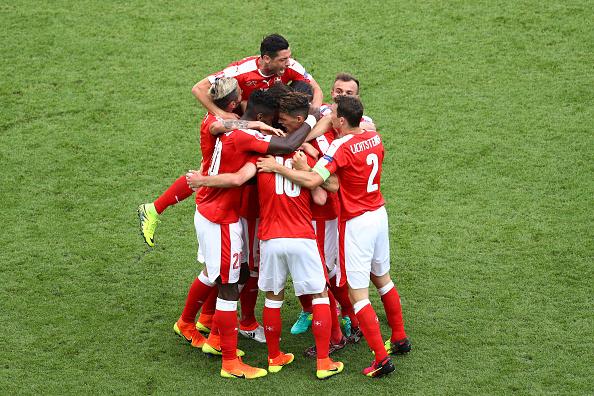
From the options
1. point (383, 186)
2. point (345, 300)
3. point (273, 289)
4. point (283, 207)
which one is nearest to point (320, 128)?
point (283, 207)

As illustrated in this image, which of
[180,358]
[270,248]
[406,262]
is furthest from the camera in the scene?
[406,262]

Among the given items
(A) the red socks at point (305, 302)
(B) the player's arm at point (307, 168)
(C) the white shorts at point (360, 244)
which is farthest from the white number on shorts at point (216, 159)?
(A) the red socks at point (305, 302)

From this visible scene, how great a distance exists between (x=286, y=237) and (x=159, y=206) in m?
1.83

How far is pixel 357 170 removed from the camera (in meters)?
7.16

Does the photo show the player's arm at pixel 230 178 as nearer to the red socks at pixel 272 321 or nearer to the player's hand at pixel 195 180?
the player's hand at pixel 195 180

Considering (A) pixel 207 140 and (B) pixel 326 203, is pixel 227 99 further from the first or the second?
(B) pixel 326 203

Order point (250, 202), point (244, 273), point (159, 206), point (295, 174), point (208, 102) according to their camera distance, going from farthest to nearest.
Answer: point (159, 206), point (208, 102), point (244, 273), point (250, 202), point (295, 174)

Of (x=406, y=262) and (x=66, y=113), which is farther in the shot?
(x=66, y=113)

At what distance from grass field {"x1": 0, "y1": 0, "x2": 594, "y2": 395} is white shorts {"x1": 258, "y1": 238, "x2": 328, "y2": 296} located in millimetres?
696

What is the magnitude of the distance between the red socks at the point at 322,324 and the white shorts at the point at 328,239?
511mm

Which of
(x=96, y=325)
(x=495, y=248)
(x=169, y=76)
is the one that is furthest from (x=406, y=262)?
(x=169, y=76)

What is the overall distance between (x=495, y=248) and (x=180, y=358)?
3179 millimetres

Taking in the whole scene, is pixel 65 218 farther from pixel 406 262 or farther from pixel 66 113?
pixel 406 262

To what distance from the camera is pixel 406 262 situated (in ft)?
29.3
